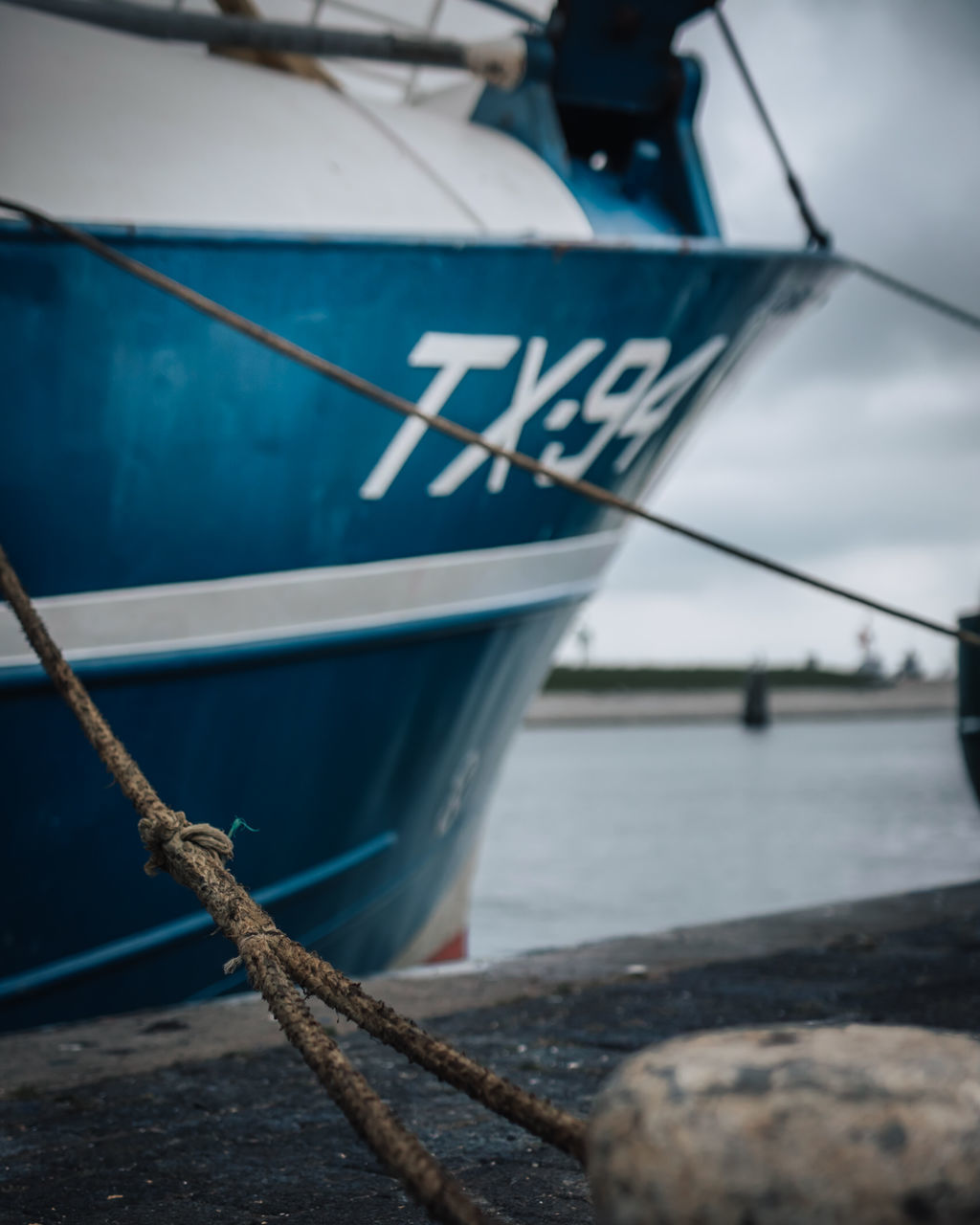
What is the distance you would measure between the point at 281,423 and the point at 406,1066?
1640 mm

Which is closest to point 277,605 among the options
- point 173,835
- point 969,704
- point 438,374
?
point 438,374

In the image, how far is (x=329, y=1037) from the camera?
1.21 m

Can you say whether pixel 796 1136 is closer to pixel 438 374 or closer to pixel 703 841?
pixel 438 374

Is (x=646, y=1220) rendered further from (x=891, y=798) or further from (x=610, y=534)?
(x=891, y=798)

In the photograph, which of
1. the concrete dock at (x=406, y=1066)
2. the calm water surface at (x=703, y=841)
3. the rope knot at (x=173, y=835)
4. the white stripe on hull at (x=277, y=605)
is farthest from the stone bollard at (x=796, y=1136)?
the calm water surface at (x=703, y=841)

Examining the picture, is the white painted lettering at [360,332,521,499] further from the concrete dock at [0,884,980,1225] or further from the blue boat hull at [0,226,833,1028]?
the concrete dock at [0,884,980,1225]

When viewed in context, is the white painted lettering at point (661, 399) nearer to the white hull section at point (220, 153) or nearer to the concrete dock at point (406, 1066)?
the white hull section at point (220, 153)

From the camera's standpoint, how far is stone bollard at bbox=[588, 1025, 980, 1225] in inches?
33.0

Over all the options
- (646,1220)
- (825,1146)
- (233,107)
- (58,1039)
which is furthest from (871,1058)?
(233,107)

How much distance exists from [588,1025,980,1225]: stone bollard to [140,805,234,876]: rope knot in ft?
2.69

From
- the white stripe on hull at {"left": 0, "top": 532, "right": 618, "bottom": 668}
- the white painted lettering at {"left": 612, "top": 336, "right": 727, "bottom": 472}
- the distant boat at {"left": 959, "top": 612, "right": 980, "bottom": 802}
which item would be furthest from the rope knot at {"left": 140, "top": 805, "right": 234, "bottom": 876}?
the distant boat at {"left": 959, "top": 612, "right": 980, "bottom": 802}

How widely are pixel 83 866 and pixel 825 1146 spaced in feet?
9.26

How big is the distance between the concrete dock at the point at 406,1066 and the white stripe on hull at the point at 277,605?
3.07ft

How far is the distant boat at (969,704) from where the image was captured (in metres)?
6.08
